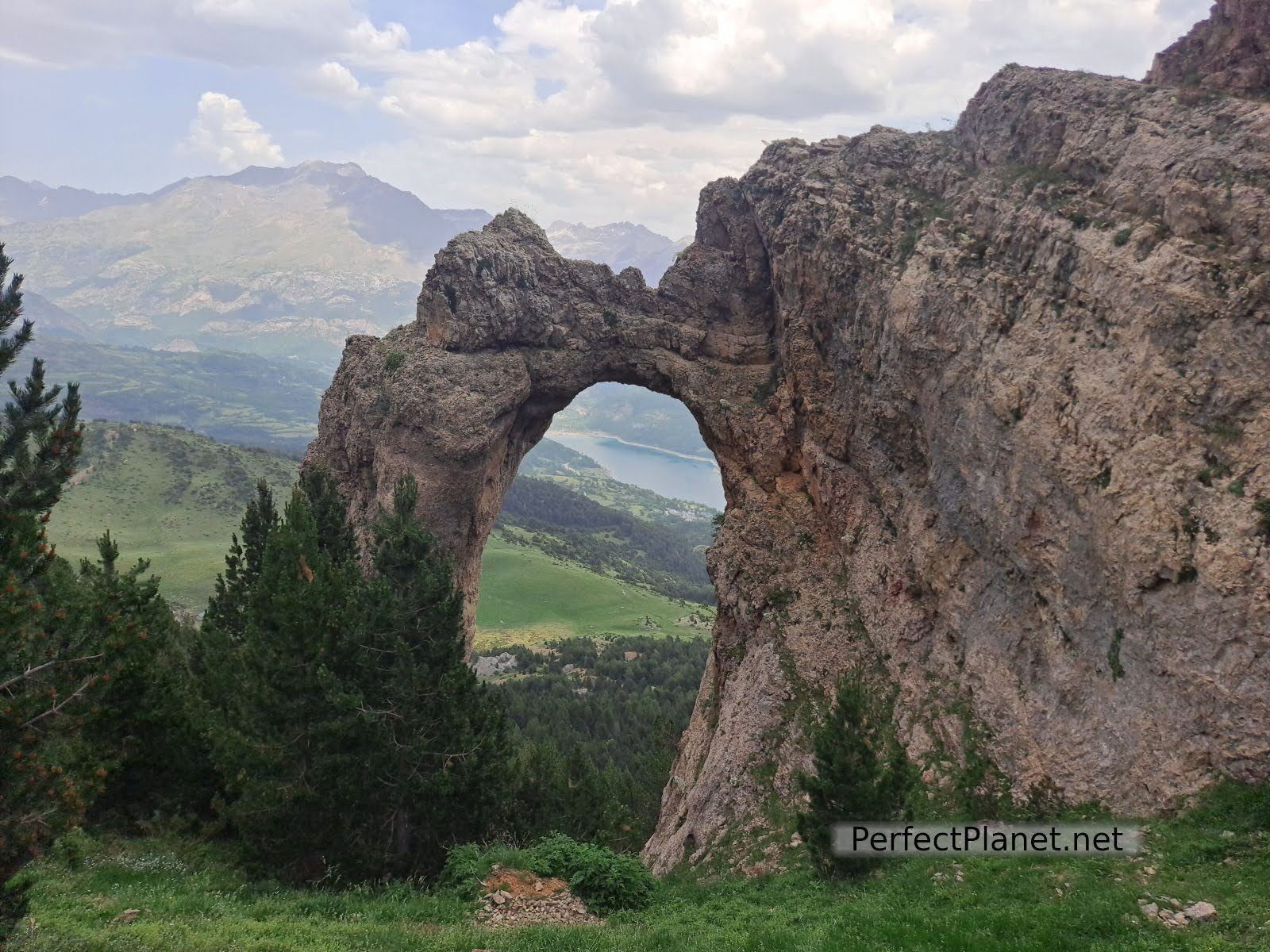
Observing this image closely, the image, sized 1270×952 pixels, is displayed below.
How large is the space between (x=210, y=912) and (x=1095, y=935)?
16675 millimetres

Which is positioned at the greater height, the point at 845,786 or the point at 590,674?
the point at 845,786

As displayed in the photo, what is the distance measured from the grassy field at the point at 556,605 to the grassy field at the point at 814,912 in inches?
4613

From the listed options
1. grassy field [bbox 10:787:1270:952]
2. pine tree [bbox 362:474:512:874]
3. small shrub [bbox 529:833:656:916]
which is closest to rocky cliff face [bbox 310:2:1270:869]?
grassy field [bbox 10:787:1270:952]

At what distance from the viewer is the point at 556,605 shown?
162500 millimetres

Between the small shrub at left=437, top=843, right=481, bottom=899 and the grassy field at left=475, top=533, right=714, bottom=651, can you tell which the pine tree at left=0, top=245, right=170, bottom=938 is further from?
the grassy field at left=475, top=533, right=714, bottom=651

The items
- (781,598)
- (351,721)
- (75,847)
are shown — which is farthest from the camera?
(781,598)

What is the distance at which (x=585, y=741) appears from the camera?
76562 mm

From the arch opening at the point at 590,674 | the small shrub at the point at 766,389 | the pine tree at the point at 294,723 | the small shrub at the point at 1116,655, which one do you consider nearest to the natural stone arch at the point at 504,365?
the small shrub at the point at 766,389

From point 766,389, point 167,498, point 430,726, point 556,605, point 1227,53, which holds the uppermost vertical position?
point 1227,53

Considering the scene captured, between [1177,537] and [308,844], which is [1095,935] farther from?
[308,844]

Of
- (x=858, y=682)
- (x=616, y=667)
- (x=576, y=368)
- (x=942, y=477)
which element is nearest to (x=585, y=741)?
(x=616, y=667)

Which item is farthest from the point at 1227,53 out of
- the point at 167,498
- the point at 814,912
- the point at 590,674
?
the point at 167,498

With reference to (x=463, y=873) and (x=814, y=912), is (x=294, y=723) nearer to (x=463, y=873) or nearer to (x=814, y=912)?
(x=463, y=873)

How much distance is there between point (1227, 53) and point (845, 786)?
23094 millimetres
